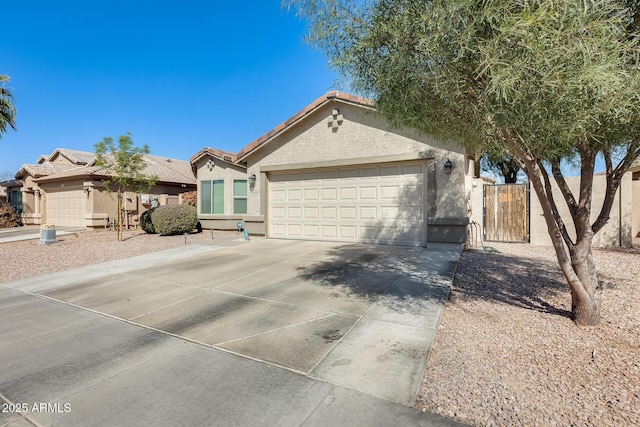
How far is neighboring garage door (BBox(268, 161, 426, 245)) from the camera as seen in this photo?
372 inches

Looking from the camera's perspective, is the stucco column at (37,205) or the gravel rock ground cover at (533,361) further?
the stucco column at (37,205)

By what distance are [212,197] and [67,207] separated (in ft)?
38.8

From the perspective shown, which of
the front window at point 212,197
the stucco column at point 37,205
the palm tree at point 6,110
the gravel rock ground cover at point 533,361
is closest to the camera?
the gravel rock ground cover at point 533,361

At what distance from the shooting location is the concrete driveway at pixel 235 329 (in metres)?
2.68

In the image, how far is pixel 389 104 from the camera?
12.7 feet

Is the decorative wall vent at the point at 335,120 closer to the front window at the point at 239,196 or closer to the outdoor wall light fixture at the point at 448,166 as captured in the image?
the outdoor wall light fixture at the point at 448,166

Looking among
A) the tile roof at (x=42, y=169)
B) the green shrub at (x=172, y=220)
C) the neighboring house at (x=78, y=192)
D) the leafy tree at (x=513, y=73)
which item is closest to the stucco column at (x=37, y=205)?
the neighboring house at (x=78, y=192)

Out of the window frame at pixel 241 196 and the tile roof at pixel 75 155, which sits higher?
the tile roof at pixel 75 155

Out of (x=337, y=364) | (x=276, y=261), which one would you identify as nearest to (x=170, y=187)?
(x=276, y=261)

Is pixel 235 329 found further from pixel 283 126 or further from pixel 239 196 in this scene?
pixel 239 196

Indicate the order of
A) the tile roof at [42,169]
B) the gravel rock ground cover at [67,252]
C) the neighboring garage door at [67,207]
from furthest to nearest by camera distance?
the tile roof at [42,169] → the neighboring garage door at [67,207] → the gravel rock ground cover at [67,252]

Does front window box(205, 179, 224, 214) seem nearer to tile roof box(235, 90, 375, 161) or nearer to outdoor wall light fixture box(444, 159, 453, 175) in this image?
tile roof box(235, 90, 375, 161)

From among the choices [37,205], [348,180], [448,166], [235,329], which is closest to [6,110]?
[37,205]

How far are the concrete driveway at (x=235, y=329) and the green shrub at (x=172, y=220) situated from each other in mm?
5761
